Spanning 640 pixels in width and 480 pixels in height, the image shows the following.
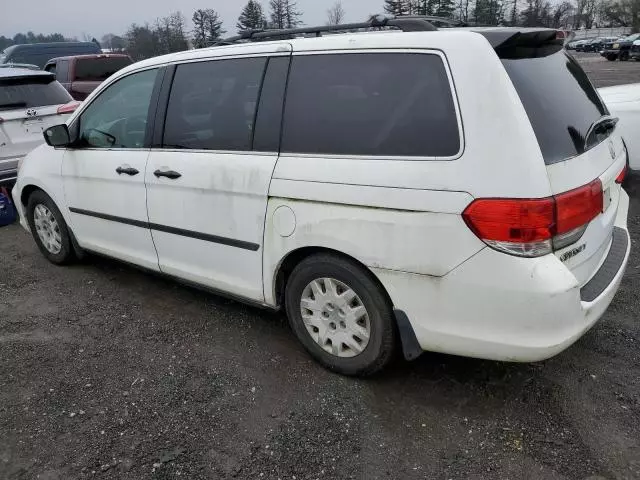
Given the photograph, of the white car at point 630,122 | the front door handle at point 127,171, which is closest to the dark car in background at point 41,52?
the front door handle at point 127,171

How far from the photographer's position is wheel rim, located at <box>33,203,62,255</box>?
4.78 metres

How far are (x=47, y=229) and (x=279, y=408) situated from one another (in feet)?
10.4

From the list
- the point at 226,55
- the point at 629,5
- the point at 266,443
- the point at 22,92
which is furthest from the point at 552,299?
the point at 629,5

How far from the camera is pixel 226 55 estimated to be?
330 centimetres

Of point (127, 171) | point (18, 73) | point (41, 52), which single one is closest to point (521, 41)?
point (127, 171)

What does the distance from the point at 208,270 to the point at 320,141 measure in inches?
47.0

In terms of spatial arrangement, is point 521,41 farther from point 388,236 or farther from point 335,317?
point 335,317

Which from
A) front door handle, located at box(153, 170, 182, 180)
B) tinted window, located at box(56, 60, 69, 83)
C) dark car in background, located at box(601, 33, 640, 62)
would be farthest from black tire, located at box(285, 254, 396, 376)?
dark car in background, located at box(601, 33, 640, 62)

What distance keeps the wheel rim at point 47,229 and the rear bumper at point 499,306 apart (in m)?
3.36

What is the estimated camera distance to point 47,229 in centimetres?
489

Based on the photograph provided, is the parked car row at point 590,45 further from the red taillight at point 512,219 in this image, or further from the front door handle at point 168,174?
the red taillight at point 512,219

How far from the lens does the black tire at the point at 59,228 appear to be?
4.64m

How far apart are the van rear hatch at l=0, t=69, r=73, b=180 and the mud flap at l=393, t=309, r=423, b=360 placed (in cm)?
557

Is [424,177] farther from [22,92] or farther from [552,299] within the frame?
[22,92]
